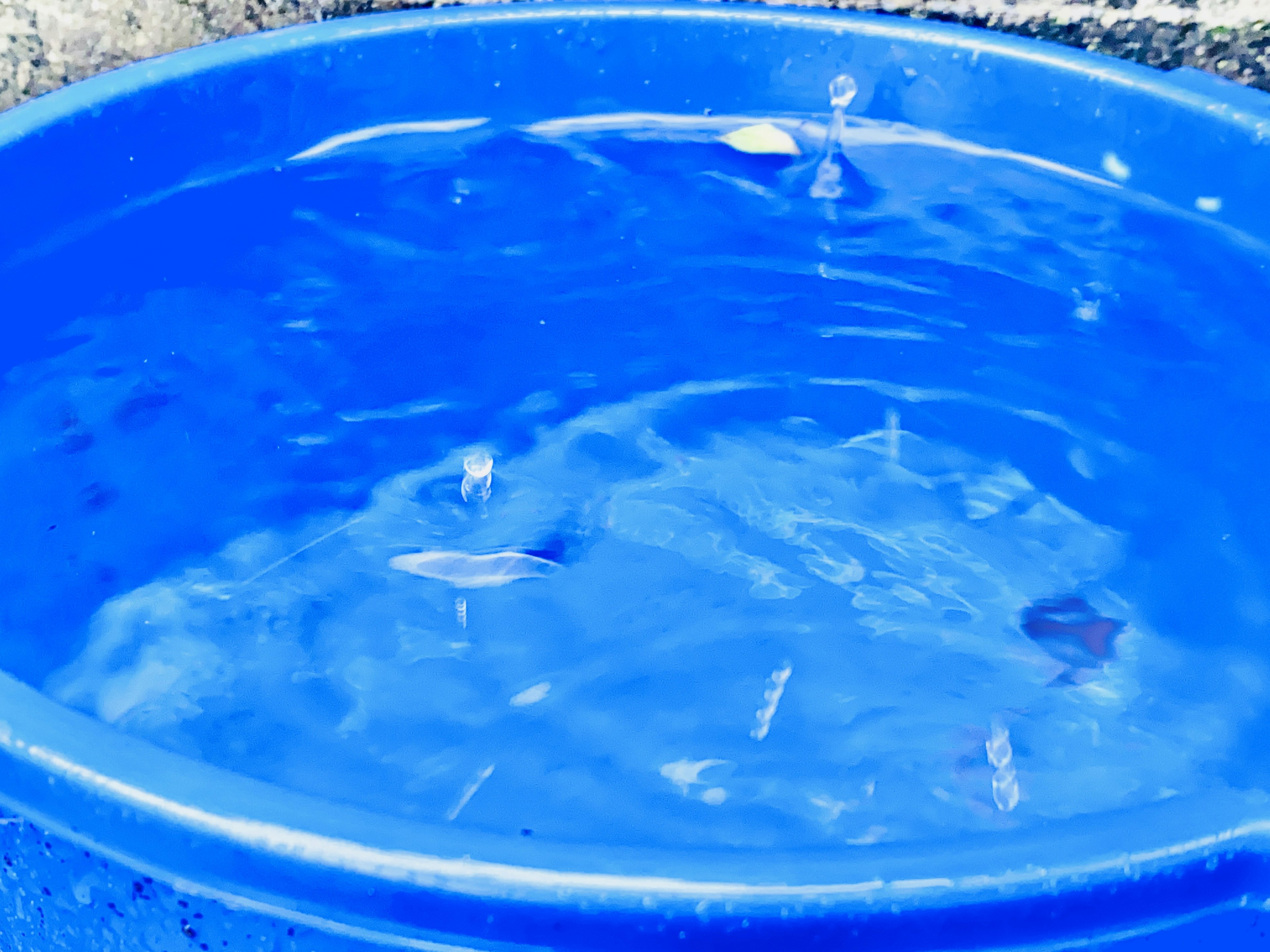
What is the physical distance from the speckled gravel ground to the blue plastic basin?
7.8 inches

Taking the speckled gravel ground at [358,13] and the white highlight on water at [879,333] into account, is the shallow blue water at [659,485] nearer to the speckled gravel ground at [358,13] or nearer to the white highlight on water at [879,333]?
the white highlight on water at [879,333]

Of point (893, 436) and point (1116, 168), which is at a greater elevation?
point (1116, 168)

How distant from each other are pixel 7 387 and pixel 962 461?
1257 mm

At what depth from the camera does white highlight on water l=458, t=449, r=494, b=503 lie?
5.00 ft

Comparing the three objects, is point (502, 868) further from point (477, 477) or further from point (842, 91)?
point (842, 91)

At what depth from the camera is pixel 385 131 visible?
79.5 inches

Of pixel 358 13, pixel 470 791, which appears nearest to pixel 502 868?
pixel 470 791

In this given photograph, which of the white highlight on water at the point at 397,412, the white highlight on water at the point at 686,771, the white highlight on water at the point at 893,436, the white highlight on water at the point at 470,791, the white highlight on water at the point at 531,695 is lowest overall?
the white highlight on water at the point at 470,791

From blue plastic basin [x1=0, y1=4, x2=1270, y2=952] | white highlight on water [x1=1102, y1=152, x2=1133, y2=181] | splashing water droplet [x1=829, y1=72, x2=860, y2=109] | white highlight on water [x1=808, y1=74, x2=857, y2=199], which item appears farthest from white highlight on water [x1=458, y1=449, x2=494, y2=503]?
white highlight on water [x1=1102, y1=152, x2=1133, y2=181]

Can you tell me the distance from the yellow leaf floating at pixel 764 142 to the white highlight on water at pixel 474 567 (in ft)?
3.06

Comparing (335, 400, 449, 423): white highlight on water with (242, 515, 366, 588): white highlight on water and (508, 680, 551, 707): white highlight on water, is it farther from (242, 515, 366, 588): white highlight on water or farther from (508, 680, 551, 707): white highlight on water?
(508, 680, 551, 707): white highlight on water

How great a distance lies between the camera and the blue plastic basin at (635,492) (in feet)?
2.30

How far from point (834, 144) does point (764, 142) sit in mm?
122

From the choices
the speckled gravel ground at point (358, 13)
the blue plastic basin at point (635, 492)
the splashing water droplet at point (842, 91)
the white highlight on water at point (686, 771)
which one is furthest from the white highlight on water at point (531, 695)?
the speckled gravel ground at point (358, 13)
